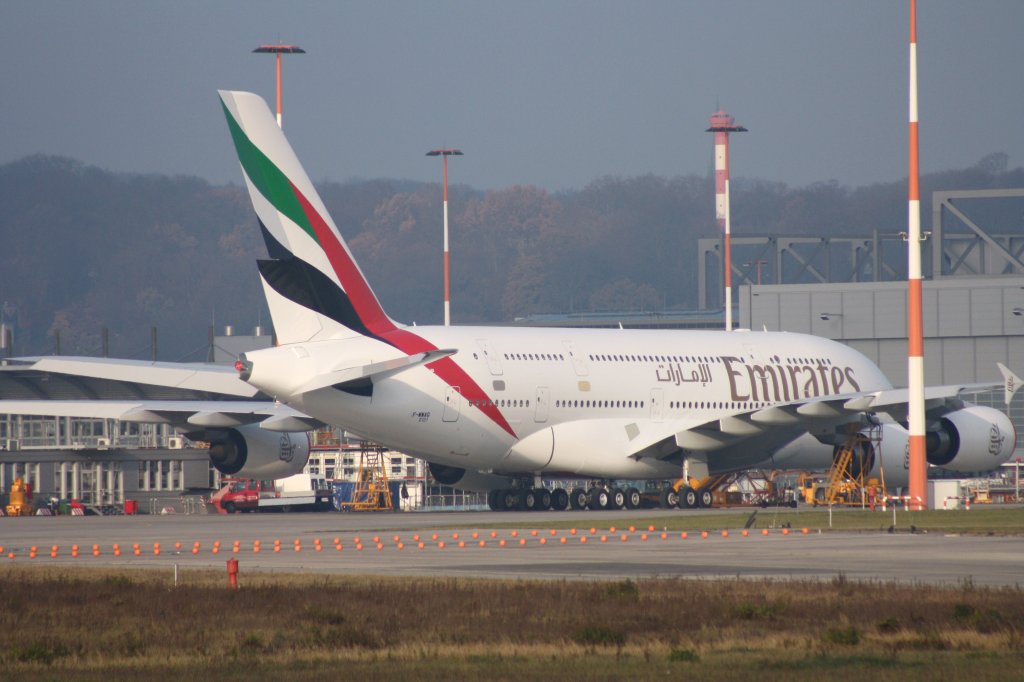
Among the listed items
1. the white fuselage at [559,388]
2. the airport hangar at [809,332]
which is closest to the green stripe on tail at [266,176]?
the white fuselage at [559,388]

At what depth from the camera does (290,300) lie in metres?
37.6

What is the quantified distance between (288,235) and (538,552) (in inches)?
548

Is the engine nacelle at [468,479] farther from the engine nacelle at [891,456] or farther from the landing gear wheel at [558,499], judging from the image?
the engine nacelle at [891,456]

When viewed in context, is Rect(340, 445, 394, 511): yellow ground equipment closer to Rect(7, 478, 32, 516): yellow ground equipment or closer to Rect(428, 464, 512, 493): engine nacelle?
Rect(428, 464, 512, 493): engine nacelle

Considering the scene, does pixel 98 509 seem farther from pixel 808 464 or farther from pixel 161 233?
pixel 161 233

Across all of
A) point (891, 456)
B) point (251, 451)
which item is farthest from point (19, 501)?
point (891, 456)

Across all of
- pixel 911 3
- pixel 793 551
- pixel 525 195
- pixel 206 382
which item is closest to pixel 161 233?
pixel 525 195

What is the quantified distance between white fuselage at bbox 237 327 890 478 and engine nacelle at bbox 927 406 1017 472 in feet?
13.3

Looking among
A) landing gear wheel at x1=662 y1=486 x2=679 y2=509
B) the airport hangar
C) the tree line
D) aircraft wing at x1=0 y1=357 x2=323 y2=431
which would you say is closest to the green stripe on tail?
aircraft wing at x1=0 y1=357 x2=323 y2=431

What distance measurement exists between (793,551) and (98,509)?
109 feet

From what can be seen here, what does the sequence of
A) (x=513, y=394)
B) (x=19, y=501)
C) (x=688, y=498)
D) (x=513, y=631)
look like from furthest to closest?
(x=19, y=501), (x=688, y=498), (x=513, y=394), (x=513, y=631)

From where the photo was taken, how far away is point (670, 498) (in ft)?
146

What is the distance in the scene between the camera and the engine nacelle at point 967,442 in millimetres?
45656

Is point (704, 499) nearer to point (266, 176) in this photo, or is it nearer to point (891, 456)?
point (891, 456)
